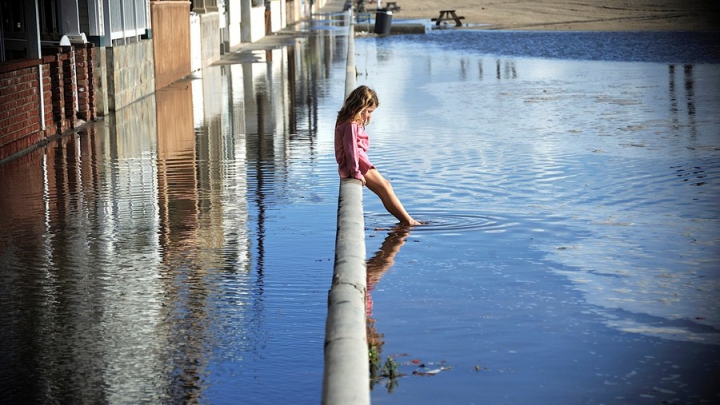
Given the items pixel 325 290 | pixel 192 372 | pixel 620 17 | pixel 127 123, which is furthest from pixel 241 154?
pixel 620 17

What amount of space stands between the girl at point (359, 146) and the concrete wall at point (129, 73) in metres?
11.0

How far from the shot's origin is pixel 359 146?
382 inches

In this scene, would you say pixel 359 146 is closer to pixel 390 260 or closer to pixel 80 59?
pixel 390 260

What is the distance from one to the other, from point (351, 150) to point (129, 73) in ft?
41.9

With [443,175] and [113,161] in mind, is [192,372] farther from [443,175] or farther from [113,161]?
[113,161]

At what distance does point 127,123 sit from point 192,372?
13.1m

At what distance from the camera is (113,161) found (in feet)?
46.4

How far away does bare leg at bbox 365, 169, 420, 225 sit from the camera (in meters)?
9.67

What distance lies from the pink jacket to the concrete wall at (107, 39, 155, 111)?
1093 cm

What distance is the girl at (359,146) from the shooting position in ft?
31.0

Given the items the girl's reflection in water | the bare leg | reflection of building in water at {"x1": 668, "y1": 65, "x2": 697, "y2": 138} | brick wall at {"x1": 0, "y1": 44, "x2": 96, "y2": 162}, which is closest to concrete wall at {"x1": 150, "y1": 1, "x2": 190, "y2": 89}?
brick wall at {"x1": 0, "y1": 44, "x2": 96, "y2": 162}

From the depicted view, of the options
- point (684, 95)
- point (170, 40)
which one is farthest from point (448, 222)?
point (170, 40)

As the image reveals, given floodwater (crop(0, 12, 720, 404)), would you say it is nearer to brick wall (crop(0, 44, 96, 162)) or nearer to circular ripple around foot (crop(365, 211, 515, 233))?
circular ripple around foot (crop(365, 211, 515, 233))

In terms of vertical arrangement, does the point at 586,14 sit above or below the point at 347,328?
below
